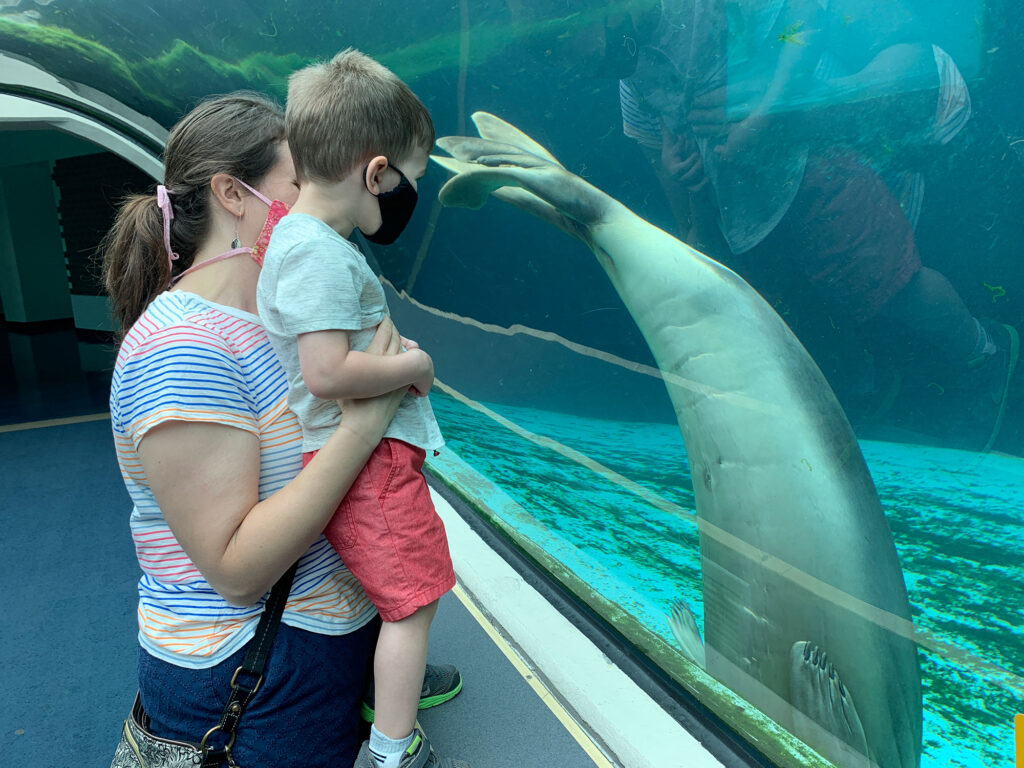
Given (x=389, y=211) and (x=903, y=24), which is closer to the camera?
(x=903, y=24)

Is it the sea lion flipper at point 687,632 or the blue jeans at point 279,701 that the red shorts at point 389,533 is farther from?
the sea lion flipper at point 687,632

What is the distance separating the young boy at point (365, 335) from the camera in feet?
3.68

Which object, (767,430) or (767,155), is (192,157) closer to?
(767,155)

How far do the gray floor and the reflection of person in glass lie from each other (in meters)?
1.08

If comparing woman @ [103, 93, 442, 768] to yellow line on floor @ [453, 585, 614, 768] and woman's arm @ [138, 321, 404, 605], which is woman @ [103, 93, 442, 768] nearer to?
woman's arm @ [138, 321, 404, 605]

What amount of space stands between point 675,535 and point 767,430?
49cm

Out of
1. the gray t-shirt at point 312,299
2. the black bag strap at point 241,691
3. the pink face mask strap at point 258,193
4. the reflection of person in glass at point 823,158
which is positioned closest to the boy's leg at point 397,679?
the black bag strap at point 241,691

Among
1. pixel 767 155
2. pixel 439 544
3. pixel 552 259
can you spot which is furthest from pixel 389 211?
pixel 552 259

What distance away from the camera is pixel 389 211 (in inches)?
50.4

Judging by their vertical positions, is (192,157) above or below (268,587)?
above

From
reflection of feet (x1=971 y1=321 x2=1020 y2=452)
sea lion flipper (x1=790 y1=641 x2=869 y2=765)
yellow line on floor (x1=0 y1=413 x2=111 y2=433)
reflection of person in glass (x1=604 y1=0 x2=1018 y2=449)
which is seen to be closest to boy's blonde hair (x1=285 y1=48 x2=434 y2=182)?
reflection of person in glass (x1=604 y1=0 x2=1018 y2=449)

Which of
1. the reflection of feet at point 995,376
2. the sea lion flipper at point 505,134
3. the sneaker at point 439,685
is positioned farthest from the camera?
the sea lion flipper at point 505,134

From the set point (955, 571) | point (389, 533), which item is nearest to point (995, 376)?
point (955, 571)

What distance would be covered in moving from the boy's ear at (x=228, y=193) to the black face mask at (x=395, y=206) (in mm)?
224
